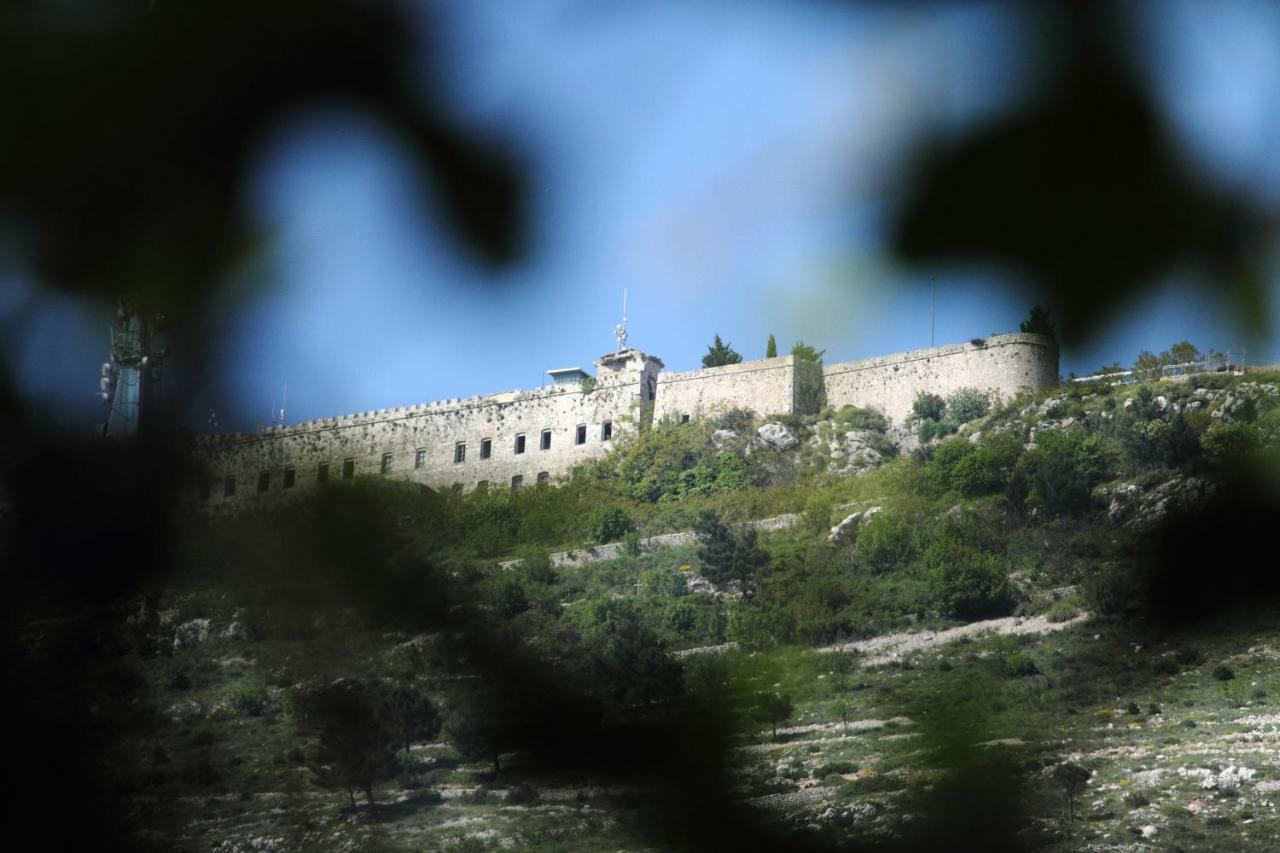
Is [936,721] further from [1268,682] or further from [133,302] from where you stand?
[1268,682]

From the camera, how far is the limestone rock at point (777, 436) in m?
55.6

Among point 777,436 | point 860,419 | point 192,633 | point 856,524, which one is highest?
point 860,419

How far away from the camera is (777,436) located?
56.1m

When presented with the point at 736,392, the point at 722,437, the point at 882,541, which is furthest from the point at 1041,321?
the point at 736,392

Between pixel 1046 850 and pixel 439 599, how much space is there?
2.58ft

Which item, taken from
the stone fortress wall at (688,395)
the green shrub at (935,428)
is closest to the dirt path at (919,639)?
the green shrub at (935,428)

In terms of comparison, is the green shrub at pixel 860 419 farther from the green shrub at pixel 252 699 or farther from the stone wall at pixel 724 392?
the green shrub at pixel 252 699

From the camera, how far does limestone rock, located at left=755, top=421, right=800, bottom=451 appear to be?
55562mm

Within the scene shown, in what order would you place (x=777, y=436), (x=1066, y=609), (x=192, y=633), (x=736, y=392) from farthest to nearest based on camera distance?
(x=736, y=392), (x=777, y=436), (x=1066, y=609), (x=192, y=633)

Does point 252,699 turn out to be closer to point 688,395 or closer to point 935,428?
point 935,428

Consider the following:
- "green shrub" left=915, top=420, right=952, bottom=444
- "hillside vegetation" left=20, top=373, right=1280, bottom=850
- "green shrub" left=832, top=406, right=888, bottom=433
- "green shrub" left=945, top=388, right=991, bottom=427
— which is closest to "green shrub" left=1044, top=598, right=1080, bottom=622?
"hillside vegetation" left=20, top=373, right=1280, bottom=850

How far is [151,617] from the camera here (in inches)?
82.8

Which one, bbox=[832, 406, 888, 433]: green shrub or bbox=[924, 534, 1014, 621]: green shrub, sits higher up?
bbox=[832, 406, 888, 433]: green shrub

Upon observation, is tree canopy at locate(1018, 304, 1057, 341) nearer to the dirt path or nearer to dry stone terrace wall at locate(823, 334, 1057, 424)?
the dirt path
